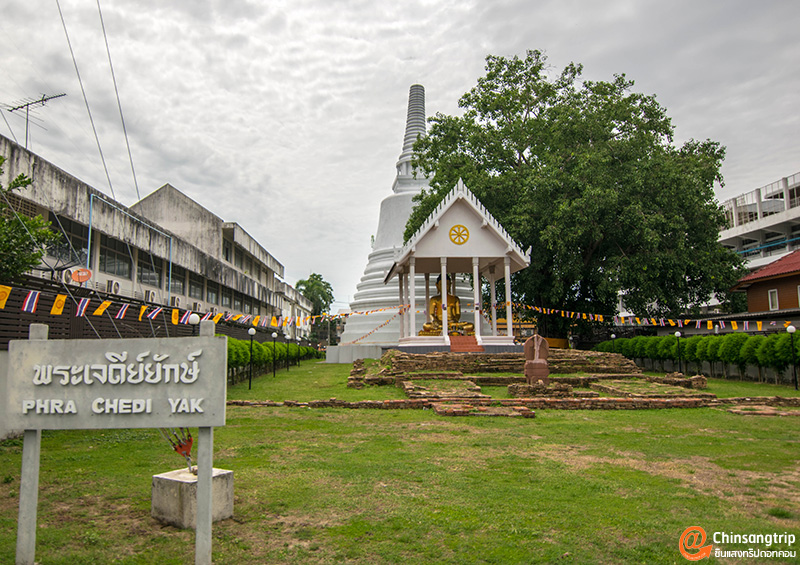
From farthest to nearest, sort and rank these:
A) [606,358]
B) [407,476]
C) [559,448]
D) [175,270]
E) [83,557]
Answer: [175,270], [606,358], [559,448], [407,476], [83,557]

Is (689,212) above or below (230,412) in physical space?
above

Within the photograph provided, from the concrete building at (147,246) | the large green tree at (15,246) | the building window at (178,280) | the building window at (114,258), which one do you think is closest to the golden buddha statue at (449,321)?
the concrete building at (147,246)

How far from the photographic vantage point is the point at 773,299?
103 feet

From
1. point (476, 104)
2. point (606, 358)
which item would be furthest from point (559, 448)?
point (476, 104)

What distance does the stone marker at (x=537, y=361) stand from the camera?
14648 millimetres

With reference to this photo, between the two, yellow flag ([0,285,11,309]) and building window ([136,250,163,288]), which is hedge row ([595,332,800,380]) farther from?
building window ([136,250,163,288])

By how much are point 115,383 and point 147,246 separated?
2486 centimetres

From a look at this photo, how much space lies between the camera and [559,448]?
8141 millimetres

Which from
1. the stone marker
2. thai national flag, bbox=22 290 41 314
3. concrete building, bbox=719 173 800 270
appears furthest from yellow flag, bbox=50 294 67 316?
concrete building, bbox=719 173 800 270

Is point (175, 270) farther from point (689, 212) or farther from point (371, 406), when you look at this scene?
point (689, 212)

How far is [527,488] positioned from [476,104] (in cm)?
2733

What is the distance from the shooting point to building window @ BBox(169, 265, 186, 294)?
1296 inches

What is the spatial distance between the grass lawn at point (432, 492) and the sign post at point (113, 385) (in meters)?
0.97

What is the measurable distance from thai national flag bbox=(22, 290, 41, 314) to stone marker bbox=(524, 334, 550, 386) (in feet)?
34.8
